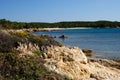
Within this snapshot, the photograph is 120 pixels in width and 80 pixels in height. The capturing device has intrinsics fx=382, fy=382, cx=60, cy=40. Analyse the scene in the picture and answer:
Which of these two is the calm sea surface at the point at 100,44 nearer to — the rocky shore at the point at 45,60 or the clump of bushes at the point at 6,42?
the rocky shore at the point at 45,60

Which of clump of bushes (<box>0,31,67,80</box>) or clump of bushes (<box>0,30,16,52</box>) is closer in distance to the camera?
clump of bushes (<box>0,31,67,80</box>)

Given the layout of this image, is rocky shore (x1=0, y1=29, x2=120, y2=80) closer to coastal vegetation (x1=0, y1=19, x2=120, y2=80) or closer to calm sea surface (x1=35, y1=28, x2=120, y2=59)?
coastal vegetation (x1=0, y1=19, x2=120, y2=80)

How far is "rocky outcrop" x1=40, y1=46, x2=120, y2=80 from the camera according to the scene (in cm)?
1927

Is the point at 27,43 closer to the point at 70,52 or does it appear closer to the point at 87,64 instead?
the point at 70,52

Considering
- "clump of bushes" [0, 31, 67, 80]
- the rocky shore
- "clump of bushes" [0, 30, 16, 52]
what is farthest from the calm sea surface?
"clump of bushes" [0, 30, 16, 52]

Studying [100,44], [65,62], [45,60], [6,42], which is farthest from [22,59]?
[100,44]

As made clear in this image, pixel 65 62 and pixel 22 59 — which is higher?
pixel 22 59

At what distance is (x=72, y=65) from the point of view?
20172 mm

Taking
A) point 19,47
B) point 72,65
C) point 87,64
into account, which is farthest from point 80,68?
point 19,47

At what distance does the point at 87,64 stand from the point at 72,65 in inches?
89.9

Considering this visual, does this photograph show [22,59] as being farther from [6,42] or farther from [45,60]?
[6,42]

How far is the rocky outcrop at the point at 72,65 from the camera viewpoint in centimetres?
1927

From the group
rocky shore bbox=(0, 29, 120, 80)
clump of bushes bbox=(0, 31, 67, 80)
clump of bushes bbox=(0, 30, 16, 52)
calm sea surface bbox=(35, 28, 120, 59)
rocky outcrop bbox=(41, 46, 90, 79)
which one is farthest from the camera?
calm sea surface bbox=(35, 28, 120, 59)

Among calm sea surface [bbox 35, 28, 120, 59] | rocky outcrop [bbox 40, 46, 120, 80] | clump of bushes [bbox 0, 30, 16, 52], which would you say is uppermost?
clump of bushes [bbox 0, 30, 16, 52]
